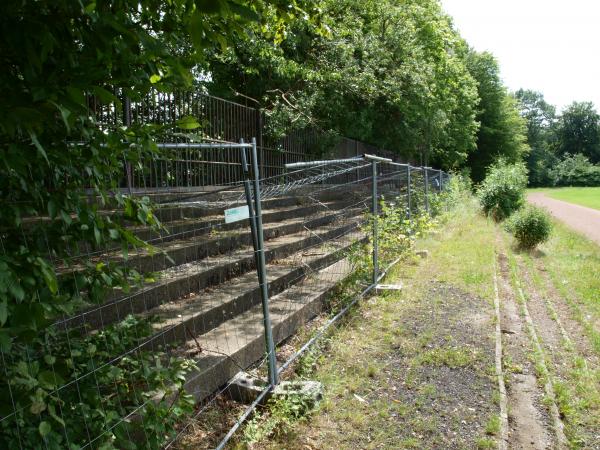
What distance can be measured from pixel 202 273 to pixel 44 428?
3.00m

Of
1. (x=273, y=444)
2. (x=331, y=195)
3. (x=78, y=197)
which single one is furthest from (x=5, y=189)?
(x=331, y=195)

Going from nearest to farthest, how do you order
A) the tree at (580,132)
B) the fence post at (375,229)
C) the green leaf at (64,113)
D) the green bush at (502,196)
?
the green leaf at (64,113) < the fence post at (375,229) < the green bush at (502,196) < the tree at (580,132)

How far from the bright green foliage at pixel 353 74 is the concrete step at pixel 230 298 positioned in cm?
413

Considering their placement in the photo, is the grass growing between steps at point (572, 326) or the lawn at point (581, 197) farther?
the lawn at point (581, 197)

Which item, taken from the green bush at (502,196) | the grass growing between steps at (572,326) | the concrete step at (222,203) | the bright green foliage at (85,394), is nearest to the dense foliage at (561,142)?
the green bush at (502,196)

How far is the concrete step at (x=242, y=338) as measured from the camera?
3.47 metres

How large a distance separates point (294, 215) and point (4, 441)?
23.6ft

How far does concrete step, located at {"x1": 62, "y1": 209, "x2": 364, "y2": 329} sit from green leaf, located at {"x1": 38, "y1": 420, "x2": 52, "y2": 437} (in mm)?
548

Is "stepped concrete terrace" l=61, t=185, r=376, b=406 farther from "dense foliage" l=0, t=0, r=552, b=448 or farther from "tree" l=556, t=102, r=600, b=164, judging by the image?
"tree" l=556, t=102, r=600, b=164

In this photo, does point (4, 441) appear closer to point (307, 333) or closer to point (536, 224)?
point (307, 333)

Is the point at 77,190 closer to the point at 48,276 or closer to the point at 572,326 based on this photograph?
the point at 48,276

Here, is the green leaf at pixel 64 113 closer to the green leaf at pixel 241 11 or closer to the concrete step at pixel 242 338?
the green leaf at pixel 241 11

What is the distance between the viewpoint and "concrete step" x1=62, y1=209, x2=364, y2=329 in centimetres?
358

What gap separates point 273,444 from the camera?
324 centimetres
